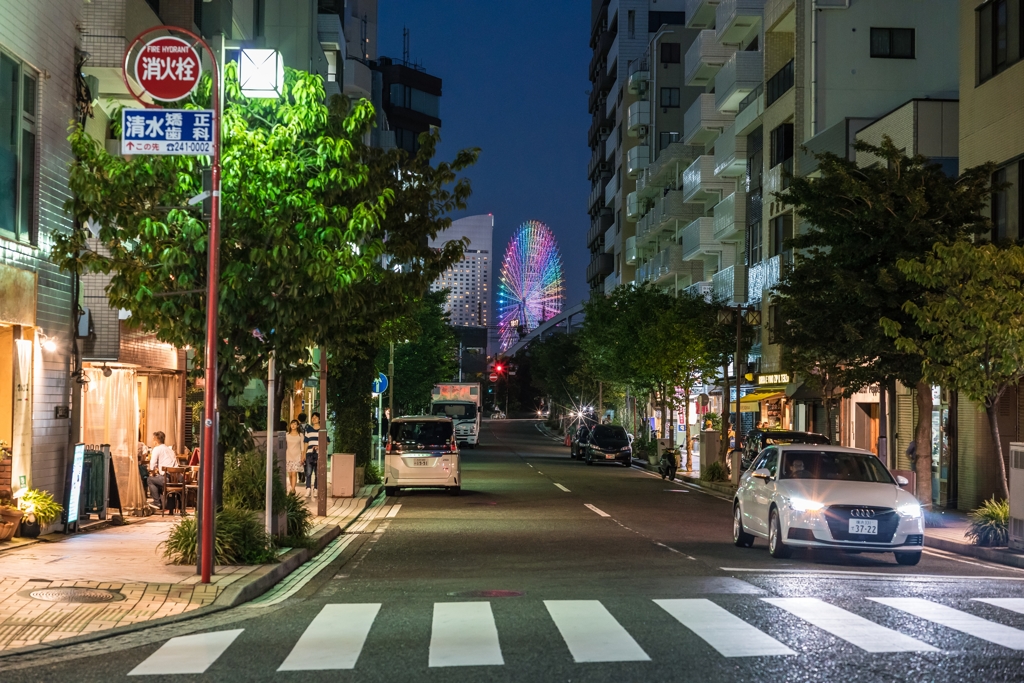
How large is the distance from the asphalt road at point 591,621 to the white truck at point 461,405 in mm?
52945

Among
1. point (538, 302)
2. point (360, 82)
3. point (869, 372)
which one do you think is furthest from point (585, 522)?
point (538, 302)

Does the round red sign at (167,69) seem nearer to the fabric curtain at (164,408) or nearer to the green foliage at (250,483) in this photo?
the green foliage at (250,483)

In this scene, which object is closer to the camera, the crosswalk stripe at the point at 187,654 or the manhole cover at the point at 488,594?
the crosswalk stripe at the point at 187,654

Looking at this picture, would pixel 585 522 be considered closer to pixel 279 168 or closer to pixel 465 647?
pixel 279 168

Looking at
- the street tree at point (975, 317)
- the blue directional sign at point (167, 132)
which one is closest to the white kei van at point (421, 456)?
the street tree at point (975, 317)

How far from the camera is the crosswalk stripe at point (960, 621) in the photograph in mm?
9961

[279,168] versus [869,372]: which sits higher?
[279,168]

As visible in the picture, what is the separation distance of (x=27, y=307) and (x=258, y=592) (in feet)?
21.5

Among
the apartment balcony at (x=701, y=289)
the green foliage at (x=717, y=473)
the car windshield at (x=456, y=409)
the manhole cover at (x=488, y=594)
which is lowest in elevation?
the green foliage at (x=717, y=473)

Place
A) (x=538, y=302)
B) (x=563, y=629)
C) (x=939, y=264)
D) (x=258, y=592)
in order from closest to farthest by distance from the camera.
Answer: (x=563, y=629) → (x=258, y=592) → (x=939, y=264) → (x=538, y=302)

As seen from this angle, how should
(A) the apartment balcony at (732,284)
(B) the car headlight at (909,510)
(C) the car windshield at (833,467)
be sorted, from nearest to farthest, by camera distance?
(B) the car headlight at (909,510), (C) the car windshield at (833,467), (A) the apartment balcony at (732,284)

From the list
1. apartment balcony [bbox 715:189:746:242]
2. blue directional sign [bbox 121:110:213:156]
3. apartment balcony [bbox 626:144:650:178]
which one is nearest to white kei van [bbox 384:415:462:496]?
blue directional sign [bbox 121:110:213:156]

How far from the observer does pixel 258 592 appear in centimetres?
1320

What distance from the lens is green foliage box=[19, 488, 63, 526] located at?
17.1 metres
